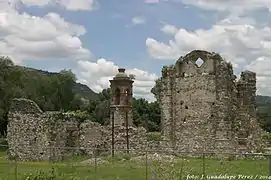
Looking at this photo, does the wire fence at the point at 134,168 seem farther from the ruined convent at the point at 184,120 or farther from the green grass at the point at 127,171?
the ruined convent at the point at 184,120

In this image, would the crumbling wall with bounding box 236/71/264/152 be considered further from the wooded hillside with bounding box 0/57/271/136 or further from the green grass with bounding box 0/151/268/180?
the wooded hillside with bounding box 0/57/271/136

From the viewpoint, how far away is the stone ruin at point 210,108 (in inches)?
A: 1606

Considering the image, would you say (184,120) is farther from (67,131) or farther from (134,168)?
(134,168)

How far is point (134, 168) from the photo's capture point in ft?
93.2

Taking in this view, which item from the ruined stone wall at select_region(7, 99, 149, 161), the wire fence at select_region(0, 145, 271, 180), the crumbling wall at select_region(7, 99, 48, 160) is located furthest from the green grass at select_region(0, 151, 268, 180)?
the crumbling wall at select_region(7, 99, 48, 160)

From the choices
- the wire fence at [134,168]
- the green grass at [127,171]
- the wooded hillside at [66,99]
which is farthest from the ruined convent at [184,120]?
the wooded hillside at [66,99]

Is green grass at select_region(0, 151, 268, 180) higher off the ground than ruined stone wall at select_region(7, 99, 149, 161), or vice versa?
ruined stone wall at select_region(7, 99, 149, 161)

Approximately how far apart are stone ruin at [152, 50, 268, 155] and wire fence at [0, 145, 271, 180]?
10.00 ft

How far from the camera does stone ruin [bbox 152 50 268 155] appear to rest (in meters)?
40.8

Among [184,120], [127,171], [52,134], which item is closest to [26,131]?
[52,134]

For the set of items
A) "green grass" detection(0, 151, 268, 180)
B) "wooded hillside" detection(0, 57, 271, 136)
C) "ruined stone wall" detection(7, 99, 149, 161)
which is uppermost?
"wooded hillside" detection(0, 57, 271, 136)

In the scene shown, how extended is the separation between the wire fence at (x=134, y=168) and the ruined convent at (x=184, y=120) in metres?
1.86

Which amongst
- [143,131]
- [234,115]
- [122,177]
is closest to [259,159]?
[234,115]

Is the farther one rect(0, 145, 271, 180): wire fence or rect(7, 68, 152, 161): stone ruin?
rect(7, 68, 152, 161): stone ruin
